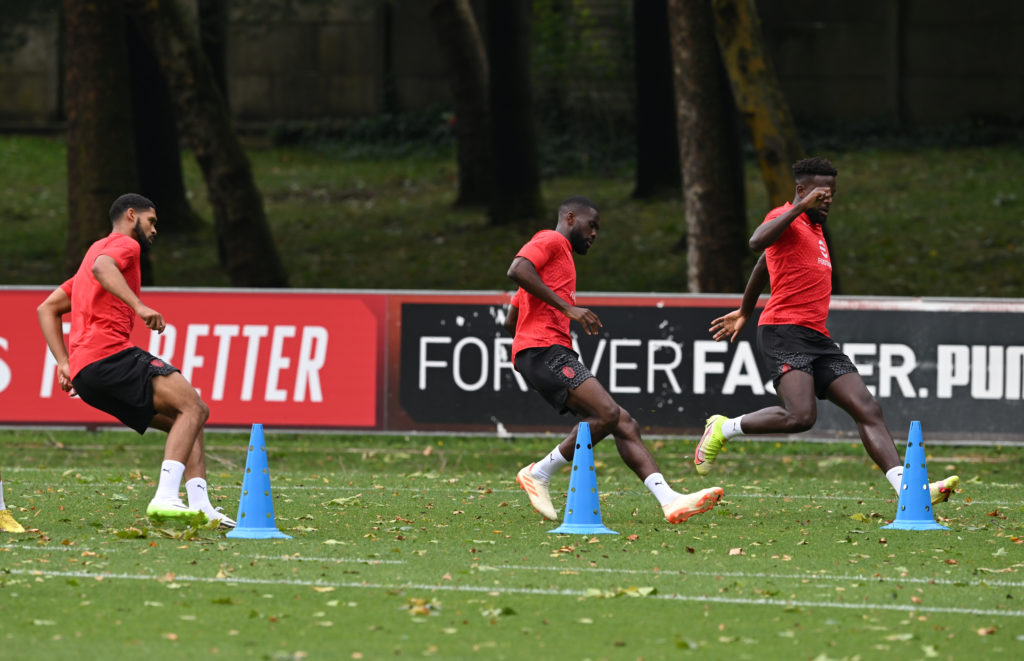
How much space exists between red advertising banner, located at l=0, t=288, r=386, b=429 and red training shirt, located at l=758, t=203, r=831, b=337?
6031 mm

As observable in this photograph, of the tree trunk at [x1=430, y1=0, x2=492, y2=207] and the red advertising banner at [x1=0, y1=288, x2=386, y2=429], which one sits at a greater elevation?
the tree trunk at [x1=430, y1=0, x2=492, y2=207]

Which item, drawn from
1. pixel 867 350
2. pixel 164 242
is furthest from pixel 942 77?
pixel 867 350

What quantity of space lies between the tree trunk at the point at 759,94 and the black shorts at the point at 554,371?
27.6ft

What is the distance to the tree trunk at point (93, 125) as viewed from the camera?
64.3ft

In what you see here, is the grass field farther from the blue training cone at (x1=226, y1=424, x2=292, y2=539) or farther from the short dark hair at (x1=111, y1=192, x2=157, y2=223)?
the short dark hair at (x1=111, y1=192, x2=157, y2=223)

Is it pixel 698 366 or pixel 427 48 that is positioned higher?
pixel 427 48

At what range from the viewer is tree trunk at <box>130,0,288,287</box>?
20328 millimetres

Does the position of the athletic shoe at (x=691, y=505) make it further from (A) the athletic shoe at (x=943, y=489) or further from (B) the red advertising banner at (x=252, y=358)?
(B) the red advertising banner at (x=252, y=358)

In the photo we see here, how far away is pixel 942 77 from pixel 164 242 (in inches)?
682

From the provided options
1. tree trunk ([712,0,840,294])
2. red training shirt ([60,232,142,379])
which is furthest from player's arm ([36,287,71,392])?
tree trunk ([712,0,840,294])

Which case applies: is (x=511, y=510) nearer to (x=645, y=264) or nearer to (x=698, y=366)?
(x=698, y=366)

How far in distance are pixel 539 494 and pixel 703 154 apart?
365 inches

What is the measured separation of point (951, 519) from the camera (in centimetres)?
1002

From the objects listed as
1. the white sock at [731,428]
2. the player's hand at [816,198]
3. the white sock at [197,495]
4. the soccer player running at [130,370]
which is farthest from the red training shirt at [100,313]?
the player's hand at [816,198]
